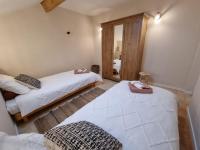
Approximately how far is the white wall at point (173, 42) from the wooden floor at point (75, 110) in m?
0.58

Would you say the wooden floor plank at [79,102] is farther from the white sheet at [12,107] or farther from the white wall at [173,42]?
the white wall at [173,42]

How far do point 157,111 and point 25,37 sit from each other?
3.46m

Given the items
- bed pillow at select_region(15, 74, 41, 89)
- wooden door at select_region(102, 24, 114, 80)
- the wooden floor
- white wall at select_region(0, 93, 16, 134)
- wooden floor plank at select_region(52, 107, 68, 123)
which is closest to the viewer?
white wall at select_region(0, 93, 16, 134)

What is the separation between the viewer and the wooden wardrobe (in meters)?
2.72

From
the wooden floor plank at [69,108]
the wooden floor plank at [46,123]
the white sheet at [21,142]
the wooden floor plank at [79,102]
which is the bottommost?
the wooden floor plank at [46,123]

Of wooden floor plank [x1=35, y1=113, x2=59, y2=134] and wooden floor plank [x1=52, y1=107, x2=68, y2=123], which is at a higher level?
wooden floor plank [x1=52, y1=107, x2=68, y2=123]

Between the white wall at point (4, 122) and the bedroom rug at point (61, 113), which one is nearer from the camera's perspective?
the white wall at point (4, 122)

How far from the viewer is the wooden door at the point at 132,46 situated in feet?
8.86

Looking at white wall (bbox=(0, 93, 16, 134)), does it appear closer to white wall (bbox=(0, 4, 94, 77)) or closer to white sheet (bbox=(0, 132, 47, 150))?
white sheet (bbox=(0, 132, 47, 150))

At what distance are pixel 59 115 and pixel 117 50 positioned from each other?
2560 millimetres

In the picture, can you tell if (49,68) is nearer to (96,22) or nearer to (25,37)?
(25,37)

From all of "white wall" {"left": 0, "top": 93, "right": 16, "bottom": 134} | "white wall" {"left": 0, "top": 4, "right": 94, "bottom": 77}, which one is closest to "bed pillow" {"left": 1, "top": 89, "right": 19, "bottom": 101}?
"white wall" {"left": 0, "top": 93, "right": 16, "bottom": 134}

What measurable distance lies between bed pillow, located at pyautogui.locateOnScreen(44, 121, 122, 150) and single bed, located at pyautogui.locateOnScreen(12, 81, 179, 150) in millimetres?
231

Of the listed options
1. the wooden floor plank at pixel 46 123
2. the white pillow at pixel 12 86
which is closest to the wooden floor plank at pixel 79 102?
the wooden floor plank at pixel 46 123
